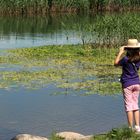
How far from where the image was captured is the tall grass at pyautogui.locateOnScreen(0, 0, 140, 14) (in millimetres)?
46000

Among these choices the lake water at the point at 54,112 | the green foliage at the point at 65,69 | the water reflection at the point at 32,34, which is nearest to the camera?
the lake water at the point at 54,112

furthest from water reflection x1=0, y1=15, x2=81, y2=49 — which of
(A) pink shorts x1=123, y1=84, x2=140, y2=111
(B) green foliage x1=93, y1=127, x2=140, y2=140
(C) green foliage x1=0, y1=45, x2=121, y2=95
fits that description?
(B) green foliage x1=93, y1=127, x2=140, y2=140

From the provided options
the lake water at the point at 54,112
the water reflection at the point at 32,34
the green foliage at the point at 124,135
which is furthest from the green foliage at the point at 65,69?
the green foliage at the point at 124,135

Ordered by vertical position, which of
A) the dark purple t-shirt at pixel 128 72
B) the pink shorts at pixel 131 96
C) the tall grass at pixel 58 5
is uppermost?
the tall grass at pixel 58 5

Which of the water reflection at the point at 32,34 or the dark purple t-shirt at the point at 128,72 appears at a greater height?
the water reflection at the point at 32,34

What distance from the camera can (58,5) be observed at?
51.7 m

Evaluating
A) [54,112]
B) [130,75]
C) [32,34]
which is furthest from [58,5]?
[130,75]

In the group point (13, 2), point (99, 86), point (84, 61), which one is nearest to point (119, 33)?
point (84, 61)

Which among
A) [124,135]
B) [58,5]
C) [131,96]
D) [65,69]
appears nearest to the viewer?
[124,135]

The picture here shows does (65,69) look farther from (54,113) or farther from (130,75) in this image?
(130,75)

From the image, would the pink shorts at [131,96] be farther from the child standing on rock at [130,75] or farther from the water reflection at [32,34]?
the water reflection at [32,34]

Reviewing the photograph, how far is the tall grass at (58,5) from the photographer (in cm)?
4600

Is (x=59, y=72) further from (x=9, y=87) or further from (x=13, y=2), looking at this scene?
(x=13, y=2)

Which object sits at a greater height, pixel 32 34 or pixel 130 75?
pixel 32 34
